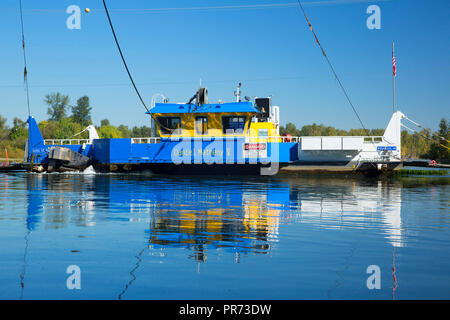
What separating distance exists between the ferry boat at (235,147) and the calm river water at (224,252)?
21136 mm

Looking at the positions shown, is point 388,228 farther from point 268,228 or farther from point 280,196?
point 280,196

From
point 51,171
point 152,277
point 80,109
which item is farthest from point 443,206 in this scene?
point 80,109

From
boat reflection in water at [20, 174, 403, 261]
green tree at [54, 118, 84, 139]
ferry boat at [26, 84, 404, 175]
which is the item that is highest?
green tree at [54, 118, 84, 139]

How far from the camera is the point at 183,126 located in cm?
3759

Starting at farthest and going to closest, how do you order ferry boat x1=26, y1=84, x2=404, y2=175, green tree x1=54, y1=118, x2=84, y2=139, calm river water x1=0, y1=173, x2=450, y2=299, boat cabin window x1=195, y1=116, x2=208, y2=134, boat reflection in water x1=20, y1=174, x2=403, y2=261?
green tree x1=54, y1=118, x2=84, y2=139
boat cabin window x1=195, y1=116, x2=208, y2=134
ferry boat x1=26, y1=84, x2=404, y2=175
boat reflection in water x1=20, y1=174, x2=403, y2=261
calm river water x1=0, y1=173, x2=450, y2=299

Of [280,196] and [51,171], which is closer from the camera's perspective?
[280,196]

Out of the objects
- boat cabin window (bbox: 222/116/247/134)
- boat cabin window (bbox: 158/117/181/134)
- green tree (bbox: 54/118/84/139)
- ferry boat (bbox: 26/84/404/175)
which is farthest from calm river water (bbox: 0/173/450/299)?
green tree (bbox: 54/118/84/139)

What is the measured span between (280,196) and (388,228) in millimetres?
9258

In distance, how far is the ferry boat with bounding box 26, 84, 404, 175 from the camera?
36.8m

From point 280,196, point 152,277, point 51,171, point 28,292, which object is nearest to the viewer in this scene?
point 28,292

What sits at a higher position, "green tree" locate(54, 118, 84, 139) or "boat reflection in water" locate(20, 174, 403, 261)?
"green tree" locate(54, 118, 84, 139)

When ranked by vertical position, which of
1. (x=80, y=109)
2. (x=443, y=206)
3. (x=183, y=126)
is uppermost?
(x=80, y=109)

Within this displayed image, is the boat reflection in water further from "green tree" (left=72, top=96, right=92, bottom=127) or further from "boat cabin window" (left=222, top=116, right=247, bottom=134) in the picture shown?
"green tree" (left=72, top=96, right=92, bottom=127)

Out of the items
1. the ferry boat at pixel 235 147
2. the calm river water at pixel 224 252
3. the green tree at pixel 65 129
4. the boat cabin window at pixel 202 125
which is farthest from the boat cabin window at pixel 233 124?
the green tree at pixel 65 129
